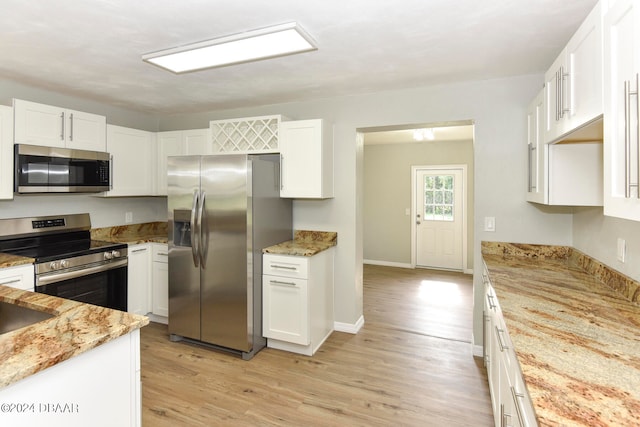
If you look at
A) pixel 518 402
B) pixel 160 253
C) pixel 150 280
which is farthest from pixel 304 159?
pixel 518 402

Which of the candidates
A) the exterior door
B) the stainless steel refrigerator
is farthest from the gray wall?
the stainless steel refrigerator

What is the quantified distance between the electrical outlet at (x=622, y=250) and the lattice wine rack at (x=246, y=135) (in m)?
2.67

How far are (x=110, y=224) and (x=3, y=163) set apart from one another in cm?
133

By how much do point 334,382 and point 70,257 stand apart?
2.43 meters

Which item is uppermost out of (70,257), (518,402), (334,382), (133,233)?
(133,233)

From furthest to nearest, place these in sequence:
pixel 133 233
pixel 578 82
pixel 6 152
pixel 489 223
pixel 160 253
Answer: pixel 133 233 → pixel 160 253 → pixel 489 223 → pixel 6 152 → pixel 578 82

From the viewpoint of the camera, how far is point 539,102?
228cm

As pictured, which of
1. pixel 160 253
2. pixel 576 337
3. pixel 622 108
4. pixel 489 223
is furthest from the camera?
pixel 160 253

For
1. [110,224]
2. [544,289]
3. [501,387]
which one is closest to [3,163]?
[110,224]

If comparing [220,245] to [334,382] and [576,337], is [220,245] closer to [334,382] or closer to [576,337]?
[334,382]

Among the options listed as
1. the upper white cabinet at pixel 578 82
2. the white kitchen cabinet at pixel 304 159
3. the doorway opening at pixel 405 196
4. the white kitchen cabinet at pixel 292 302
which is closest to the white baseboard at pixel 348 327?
the white kitchen cabinet at pixel 292 302

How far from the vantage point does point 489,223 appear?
297cm

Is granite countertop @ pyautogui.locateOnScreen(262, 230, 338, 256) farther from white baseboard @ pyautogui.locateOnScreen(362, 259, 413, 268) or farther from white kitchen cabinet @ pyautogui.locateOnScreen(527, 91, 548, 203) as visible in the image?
white baseboard @ pyautogui.locateOnScreen(362, 259, 413, 268)

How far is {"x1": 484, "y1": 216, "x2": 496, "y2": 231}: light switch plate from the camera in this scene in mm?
2953
